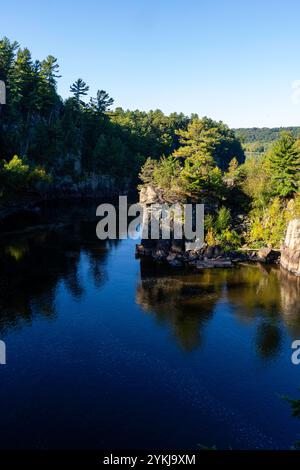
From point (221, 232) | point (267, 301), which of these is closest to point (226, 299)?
point (267, 301)

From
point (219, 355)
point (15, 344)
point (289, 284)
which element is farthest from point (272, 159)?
point (15, 344)

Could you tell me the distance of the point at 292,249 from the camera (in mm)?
73062

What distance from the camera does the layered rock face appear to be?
71938 mm

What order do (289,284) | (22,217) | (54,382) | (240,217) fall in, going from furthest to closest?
1. (22,217)
2. (240,217)
3. (289,284)
4. (54,382)

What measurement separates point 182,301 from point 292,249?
26.0m

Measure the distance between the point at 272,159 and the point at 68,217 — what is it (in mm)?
58237

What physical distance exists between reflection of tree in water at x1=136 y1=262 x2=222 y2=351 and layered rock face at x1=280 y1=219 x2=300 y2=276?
47.8ft

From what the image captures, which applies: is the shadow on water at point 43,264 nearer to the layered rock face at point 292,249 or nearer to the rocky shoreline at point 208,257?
the rocky shoreline at point 208,257

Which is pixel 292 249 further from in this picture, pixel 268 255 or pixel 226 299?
pixel 226 299

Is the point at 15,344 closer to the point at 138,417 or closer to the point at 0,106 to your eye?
the point at 138,417

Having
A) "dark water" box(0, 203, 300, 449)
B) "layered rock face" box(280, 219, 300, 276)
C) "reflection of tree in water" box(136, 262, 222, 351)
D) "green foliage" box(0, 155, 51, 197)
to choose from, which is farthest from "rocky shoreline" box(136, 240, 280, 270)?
"green foliage" box(0, 155, 51, 197)

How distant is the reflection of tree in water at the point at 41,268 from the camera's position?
54.5 metres

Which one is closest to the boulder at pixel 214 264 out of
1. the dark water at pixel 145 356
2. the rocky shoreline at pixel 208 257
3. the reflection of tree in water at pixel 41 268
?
the rocky shoreline at pixel 208 257
